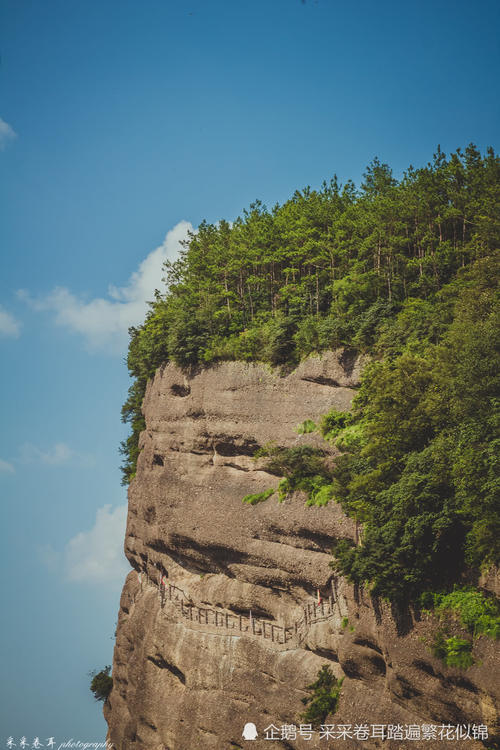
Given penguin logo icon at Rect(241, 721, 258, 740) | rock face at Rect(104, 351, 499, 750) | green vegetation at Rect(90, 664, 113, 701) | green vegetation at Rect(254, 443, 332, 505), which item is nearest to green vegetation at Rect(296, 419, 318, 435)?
rock face at Rect(104, 351, 499, 750)

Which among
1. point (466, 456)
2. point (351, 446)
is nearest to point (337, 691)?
point (351, 446)

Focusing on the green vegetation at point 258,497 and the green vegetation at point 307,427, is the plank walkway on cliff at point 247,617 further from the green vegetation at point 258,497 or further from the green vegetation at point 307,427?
the green vegetation at point 307,427

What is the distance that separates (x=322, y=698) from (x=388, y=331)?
52.4ft

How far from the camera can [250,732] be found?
→ 24.8m

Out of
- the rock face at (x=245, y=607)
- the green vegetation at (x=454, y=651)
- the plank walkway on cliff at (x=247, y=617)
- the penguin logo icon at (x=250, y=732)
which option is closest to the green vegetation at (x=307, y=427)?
the rock face at (x=245, y=607)

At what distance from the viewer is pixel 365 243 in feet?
107

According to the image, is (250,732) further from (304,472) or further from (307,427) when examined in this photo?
(307,427)

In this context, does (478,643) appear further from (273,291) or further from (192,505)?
(273,291)

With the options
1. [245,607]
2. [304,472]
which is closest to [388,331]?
[304,472]

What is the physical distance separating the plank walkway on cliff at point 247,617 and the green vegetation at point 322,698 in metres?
2.37

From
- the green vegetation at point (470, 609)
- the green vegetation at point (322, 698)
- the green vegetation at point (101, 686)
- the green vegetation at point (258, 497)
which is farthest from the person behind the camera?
the green vegetation at point (101, 686)

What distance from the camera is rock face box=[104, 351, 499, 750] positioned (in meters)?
19.6

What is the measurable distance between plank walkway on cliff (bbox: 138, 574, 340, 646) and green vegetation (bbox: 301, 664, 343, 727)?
237 cm

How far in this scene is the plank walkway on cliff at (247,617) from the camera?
2522 centimetres
